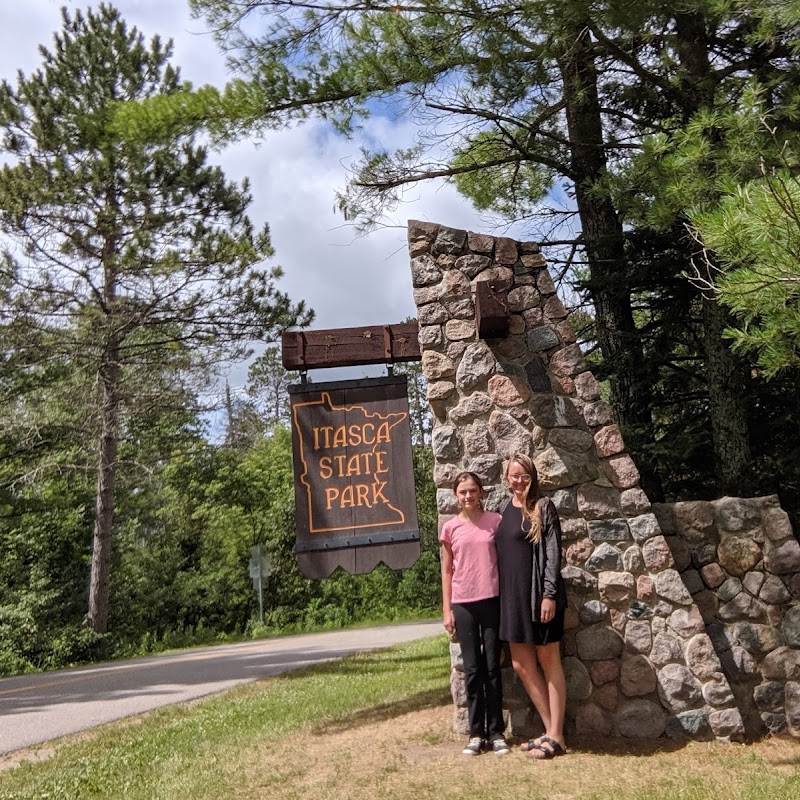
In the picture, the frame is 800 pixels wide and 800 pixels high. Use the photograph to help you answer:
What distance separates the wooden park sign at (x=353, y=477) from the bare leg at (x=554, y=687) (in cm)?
115

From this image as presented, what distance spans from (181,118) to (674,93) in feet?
14.0

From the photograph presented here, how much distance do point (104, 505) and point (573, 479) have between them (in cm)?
1327

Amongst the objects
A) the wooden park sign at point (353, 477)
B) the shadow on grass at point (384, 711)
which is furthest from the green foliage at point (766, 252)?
the shadow on grass at point (384, 711)

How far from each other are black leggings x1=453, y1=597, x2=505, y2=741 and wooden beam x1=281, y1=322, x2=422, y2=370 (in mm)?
1860

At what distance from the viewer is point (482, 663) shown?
4.62 m

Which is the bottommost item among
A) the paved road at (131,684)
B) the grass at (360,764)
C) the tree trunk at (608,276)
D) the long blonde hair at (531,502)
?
the paved road at (131,684)

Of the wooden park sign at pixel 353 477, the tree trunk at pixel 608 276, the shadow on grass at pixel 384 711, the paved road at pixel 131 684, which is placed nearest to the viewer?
the wooden park sign at pixel 353 477

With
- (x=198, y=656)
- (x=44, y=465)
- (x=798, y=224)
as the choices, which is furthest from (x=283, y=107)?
(x=44, y=465)

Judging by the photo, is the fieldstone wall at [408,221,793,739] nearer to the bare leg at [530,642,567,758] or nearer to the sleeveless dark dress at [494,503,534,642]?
the bare leg at [530,642,567,758]

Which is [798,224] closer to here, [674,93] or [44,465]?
[674,93]

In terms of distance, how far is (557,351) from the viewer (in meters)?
5.14

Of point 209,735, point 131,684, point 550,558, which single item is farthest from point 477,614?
point 131,684

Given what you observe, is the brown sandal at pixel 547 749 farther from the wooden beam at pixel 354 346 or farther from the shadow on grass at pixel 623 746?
the wooden beam at pixel 354 346

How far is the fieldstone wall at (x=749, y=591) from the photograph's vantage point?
4.76 metres
